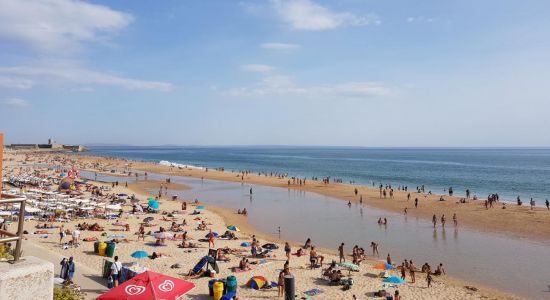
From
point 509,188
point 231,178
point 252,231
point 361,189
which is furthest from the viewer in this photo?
point 231,178

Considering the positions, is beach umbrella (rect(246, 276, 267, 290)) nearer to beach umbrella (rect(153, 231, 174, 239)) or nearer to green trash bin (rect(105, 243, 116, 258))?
green trash bin (rect(105, 243, 116, 258))

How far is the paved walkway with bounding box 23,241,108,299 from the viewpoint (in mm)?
14430

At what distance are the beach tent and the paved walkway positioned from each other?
3.51 meters

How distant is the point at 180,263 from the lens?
19656 mm

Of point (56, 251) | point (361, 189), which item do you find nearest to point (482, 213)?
point (361, 189)

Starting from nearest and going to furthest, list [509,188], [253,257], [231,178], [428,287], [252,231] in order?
[428,287] < [253,257] < [252,231] < [509,188] < [231,178]

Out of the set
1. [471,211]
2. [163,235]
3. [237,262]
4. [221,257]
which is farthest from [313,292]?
[471,211]

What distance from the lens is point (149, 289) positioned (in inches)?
426

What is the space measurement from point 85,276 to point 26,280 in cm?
1389

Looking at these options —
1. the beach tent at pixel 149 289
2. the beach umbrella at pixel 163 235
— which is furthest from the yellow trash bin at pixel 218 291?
the beach umbrella at pixel 163 235

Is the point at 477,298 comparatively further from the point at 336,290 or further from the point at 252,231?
the point at 252,231

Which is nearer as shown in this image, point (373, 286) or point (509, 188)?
point (373, 286)

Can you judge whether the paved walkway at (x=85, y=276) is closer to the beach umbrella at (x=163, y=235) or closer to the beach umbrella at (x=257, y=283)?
the beach umbrella at (x=257, y=283)

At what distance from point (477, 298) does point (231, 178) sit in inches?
2186
